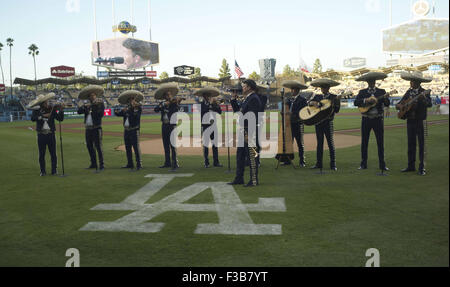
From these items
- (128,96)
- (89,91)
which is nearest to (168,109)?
(128,96)

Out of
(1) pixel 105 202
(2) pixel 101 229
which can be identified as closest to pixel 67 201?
(1) pixel 105 202

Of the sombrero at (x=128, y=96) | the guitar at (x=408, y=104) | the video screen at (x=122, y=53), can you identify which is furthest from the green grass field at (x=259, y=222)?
the video screen at (x=122, y=53)

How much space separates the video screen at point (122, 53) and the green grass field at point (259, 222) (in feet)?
247

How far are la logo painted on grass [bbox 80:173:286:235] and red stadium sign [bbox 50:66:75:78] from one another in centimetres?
7500

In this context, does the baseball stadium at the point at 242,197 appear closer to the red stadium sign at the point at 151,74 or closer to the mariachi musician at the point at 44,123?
the mariachi musician at the point at 44,123

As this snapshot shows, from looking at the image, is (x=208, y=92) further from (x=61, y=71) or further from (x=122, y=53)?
(x=122, y=53)

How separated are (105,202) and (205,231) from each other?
2.96m

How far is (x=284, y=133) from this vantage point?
12031 mm

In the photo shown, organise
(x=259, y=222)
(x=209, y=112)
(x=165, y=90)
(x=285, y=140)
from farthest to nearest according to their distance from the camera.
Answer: (x=209, y=112) → (x=165, y=90) → (x=285, y=140) → (x=259, y=222)

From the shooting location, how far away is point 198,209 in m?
7.16

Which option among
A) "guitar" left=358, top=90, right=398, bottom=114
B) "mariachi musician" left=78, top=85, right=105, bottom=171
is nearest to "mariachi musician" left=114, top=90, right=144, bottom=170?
"mariachi musician" left=78, top=85, right=105, bottom=171

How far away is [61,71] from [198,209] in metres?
78.3

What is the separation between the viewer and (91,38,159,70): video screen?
81.5 meters

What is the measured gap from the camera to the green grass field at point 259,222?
4652 mm
